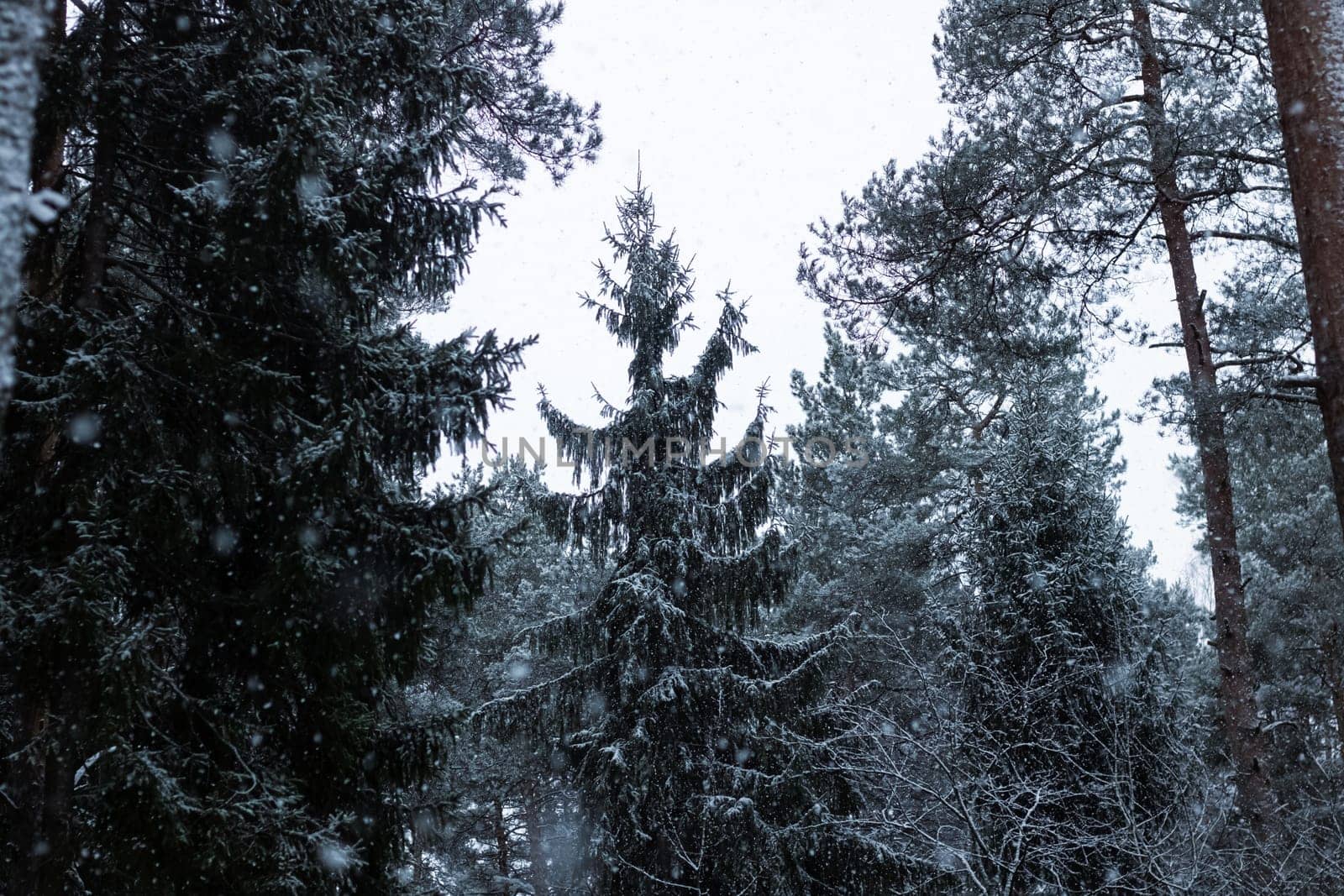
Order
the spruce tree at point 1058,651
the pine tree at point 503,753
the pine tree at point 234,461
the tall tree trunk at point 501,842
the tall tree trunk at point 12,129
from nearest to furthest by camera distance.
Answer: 1. the tall tree trunk at point 12,129
2. the pine tree at point 234,461
3. the spruce tree at point 1058,651
4. the pine tree at point 503,753
5. the tall tree trunk at point 501,842

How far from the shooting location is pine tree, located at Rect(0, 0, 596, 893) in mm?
4789

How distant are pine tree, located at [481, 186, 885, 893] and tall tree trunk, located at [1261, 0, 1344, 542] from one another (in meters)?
6.11

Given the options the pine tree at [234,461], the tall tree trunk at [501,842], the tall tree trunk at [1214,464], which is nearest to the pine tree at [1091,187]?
the tall tree trunk at [1214,464]

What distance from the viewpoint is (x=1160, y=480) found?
2647 cm

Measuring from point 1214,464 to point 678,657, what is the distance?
224 inches

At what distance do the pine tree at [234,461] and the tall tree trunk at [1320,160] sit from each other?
A: 14.3ft

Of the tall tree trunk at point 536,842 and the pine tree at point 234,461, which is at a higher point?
the pine tree at point 234,461

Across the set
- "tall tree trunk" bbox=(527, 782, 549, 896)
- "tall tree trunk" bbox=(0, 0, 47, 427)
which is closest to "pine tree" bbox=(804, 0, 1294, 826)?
"tall tree trunk" bbox=(0, 0, 47, 427)

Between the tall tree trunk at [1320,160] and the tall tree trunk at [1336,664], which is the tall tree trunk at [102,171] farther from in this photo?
the tall tree trunk at [1336,664]

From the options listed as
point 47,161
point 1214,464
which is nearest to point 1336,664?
point 1214,464

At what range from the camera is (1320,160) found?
12.6 ft

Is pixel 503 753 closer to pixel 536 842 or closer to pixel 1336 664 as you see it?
pixel 536 842

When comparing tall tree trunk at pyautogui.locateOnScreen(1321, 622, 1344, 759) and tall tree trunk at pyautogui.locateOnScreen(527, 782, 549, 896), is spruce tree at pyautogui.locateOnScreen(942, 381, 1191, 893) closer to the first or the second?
tall tree trunk at pyautogui.locateOnScreen(1321, 622, 1344, 759)

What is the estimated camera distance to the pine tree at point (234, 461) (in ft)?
15.7
